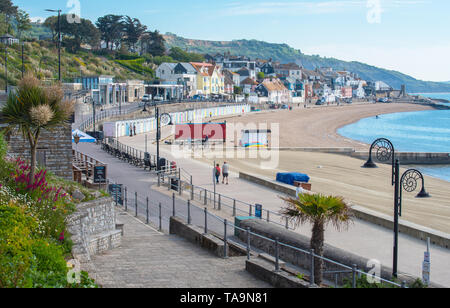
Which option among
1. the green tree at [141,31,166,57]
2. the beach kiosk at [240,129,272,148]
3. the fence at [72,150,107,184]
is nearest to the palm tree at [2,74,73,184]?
the fence at [72,150,107,184]

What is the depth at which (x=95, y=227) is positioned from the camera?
1200 cm

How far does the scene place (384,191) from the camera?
31.5m

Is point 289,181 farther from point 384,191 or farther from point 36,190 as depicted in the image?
point 36,190

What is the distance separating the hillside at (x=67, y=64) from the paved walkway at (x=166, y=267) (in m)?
53.2

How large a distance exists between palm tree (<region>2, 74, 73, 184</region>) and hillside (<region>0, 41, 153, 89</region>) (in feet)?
168

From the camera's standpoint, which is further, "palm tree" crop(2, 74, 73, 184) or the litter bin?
the litter bin

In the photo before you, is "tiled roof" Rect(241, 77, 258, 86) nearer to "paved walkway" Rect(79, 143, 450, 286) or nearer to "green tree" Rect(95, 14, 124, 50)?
"green tree" Rect(95, 14, 124, 50)

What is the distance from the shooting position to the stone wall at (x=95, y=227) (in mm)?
10641

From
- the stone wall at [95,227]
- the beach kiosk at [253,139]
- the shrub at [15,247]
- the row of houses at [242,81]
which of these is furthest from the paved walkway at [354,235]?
the row of houses at [242,81]

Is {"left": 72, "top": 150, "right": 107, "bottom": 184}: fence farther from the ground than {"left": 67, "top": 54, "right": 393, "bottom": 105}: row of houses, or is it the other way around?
{"left": 67, "top": 54, "right": 393, "bottom": 105}: row of houses

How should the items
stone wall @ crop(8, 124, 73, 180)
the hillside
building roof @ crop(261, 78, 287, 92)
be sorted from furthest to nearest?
building roof @ crop(261, 78, 287, 92), the hillside, stone wall @ crop(8, 124, 73, 180)

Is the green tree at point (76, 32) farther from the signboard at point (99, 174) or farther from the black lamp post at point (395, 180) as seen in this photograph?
the black lamp post at point (395, 180)

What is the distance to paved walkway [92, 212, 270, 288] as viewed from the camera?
886 cm
